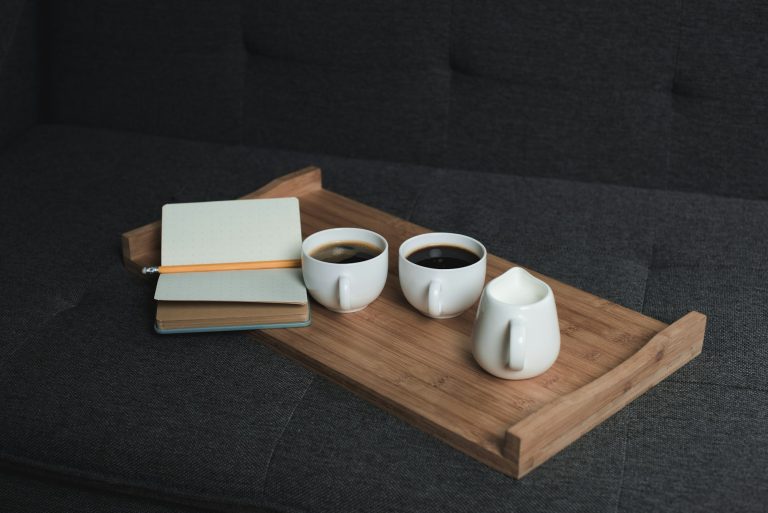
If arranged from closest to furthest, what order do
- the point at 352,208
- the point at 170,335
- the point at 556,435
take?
the point at 556,435
the point at 170,335
the point at 352,208

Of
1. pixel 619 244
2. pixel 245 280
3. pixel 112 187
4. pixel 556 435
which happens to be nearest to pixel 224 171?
pixel 112 187

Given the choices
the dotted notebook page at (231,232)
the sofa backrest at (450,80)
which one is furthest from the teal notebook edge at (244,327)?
the sofa backrest at (450,80)

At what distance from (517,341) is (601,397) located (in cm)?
11

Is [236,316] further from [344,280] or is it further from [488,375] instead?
[488,375]

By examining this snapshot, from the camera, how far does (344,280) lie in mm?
1124

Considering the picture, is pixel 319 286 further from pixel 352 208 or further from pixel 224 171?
pixel 224 171

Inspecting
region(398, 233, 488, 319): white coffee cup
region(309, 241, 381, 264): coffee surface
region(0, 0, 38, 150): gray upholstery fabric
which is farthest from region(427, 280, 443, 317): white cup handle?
region(0, 0, 38, 150): gray upholstery fabric

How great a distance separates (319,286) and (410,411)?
0.69 feet

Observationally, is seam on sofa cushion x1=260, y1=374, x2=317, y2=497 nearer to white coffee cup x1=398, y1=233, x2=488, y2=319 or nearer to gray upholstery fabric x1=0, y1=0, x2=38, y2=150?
white coffee cup x1=398, y1=233, x2=488, y2=319

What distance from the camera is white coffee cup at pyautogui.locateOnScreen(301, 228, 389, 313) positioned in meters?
1.13

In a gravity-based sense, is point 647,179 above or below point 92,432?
above

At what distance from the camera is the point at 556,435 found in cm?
98

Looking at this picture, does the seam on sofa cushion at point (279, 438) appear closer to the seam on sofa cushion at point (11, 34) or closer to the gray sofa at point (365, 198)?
the gray sofa at point (365, 198)

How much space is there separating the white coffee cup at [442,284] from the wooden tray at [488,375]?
26 millimetres
